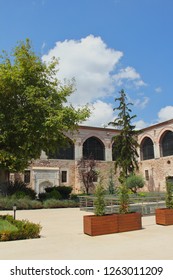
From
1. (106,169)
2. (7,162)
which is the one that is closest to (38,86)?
(7,162)

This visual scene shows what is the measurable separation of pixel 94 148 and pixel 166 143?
27.7ft

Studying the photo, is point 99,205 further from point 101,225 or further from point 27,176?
point 27,176

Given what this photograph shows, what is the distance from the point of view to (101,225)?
301 inches

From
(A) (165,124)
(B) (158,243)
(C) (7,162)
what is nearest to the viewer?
Result: (B) (158,243)

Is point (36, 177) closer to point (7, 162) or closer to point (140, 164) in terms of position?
point (7, 162)

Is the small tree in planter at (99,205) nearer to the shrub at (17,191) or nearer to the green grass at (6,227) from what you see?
the green grass at (6,227)

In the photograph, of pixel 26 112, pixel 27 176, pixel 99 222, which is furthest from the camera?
pixel 27 176

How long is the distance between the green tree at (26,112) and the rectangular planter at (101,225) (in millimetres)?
9030

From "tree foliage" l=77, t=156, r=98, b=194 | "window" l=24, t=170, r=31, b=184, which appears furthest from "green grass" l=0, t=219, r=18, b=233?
"tree foliage" l=77, t=156, r=98, b=194

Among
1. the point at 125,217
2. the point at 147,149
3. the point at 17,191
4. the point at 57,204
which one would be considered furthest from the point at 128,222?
the point at 147,149

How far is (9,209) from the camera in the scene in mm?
15430

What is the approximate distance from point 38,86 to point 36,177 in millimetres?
11443

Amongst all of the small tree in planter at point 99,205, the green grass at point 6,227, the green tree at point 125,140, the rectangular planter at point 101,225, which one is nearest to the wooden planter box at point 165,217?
the rectangular planter at point 101,225

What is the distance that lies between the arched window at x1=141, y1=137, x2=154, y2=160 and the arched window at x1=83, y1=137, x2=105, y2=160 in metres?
5.49
